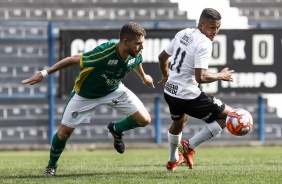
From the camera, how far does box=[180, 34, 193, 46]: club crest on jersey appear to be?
32.8 ft

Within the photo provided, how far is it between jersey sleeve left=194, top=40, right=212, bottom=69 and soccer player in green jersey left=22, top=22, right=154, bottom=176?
630 mm

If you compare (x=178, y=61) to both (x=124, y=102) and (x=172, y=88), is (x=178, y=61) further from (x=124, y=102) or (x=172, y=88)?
(x=124, y=102)

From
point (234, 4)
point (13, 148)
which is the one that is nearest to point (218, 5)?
point (234, 4)

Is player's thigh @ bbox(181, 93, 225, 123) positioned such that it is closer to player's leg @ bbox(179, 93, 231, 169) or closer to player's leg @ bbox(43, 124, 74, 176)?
player's leg @ bbox(179, 93, 231, 169)

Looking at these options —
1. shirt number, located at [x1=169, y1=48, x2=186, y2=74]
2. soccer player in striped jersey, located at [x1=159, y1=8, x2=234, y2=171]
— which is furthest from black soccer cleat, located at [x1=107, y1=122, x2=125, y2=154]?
shirt number, located at [x1=169, y1=48, x2=186, y2=74]

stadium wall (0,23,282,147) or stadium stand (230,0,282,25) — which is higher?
stadium stand (230,0,282,25)

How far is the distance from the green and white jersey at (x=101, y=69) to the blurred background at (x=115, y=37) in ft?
21.9

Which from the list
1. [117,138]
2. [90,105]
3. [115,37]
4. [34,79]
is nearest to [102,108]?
[115,37]

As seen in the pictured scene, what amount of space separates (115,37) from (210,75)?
24.5ft

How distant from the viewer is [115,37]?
16.9 m

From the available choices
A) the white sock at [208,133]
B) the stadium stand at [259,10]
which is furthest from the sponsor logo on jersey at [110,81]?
the stadium stand at [259,10]

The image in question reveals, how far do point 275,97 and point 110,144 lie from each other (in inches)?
142

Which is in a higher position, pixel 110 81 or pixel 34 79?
pixel 34 79

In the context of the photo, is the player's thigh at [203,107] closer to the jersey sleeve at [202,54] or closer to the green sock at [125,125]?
the jersey sleeve at [202,54]
